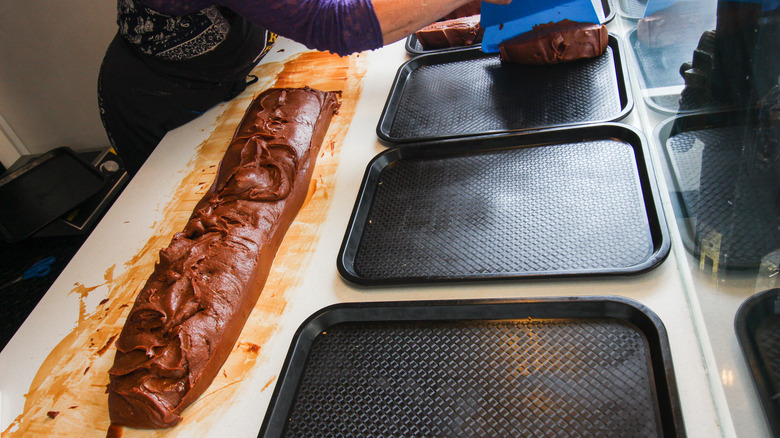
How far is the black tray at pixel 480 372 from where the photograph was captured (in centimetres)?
96

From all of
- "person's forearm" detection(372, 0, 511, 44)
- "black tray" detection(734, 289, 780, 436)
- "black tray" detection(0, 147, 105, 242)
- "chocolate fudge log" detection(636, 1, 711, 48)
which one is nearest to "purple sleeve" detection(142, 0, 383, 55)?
"person's forearm" detection(372, 0, 511, 44)

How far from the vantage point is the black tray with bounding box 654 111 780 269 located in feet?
2.95

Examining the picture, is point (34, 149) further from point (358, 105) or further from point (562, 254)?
point (562, 254)

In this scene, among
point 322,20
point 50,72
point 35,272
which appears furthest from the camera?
point 50,72

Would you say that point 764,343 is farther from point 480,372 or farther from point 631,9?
point 631,9

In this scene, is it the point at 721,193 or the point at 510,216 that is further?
the point at 510,216

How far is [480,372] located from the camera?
1070 millimetres

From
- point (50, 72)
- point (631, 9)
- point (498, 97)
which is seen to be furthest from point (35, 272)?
point (631, 9)

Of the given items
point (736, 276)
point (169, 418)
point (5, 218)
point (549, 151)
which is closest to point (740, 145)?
point (736, 276)

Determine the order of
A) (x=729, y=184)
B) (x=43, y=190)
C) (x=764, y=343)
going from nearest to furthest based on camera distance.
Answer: (x=764, y=343) → (x=729, y=184) → (x=43, y=190)

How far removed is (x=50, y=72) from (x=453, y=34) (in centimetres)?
331

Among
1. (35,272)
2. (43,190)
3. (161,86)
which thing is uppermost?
(161,86)

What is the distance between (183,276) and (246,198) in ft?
0.99

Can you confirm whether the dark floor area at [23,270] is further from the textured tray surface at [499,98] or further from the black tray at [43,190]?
the textured tray surface at [499,98]
